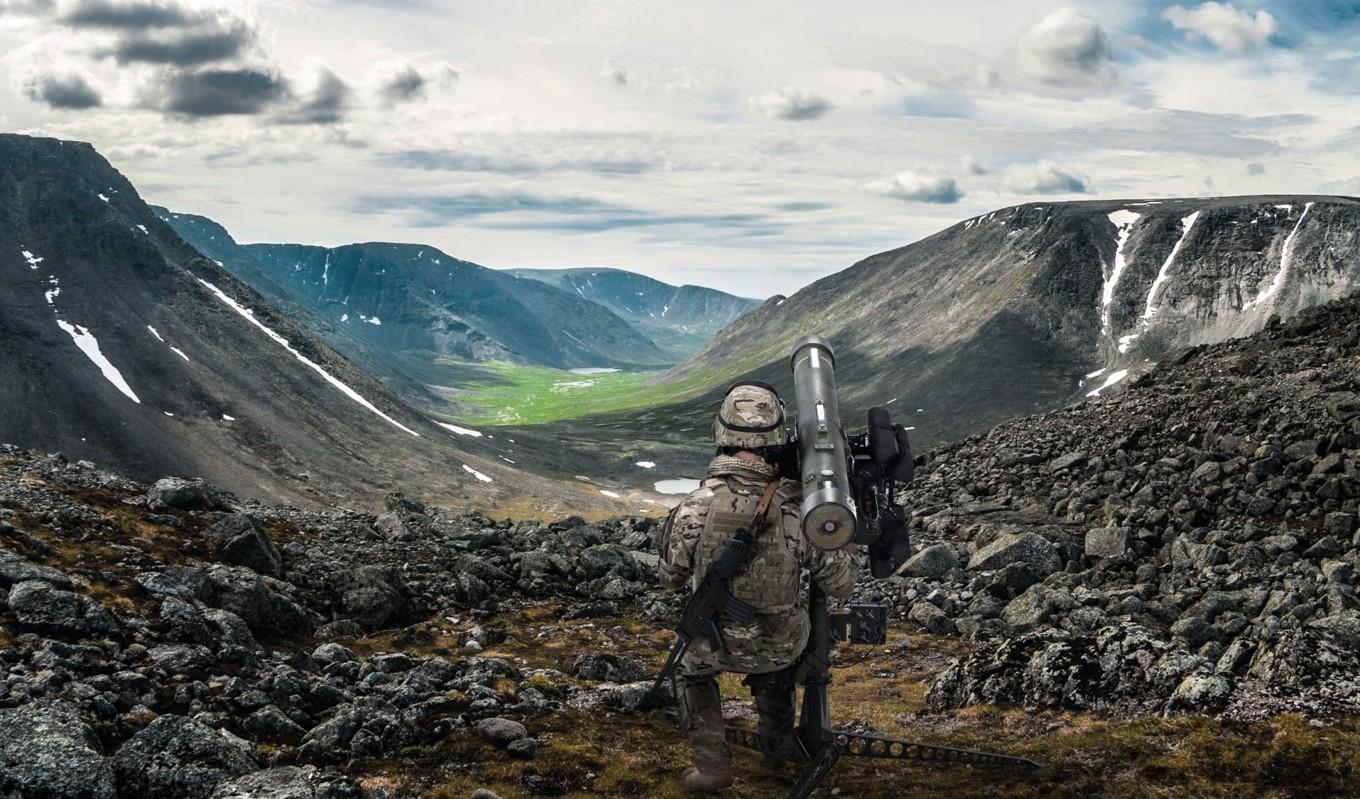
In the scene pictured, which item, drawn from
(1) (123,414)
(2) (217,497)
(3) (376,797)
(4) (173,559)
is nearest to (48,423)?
(1) (123,414)

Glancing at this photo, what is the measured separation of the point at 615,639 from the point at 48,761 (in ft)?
50.9

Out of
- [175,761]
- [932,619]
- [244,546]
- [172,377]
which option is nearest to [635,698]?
[175,761]

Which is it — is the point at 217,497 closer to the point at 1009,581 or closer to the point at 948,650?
Result: the point at 948,650

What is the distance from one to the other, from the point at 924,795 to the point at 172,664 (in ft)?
37.5

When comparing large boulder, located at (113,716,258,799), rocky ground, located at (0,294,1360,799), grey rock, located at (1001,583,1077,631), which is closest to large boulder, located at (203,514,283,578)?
rocky ground, located at (0,294,1360,799)

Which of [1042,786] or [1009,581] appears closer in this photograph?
[1042,786]

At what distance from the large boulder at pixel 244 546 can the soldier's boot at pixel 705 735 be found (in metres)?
15.1

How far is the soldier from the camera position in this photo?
11008 millimetres

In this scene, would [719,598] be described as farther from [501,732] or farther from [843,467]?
[501,732]

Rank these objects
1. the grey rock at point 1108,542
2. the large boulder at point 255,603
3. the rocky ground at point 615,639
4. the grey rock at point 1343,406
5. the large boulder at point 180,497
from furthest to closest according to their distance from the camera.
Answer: the grey rock at point 1343,406, the grey rock at point 1108,542, the large boulder at point 180,497, the large boulder at point 255,603, the rocky ground at point 615,639

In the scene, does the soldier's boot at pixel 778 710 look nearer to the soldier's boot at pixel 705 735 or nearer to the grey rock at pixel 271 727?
the soldier's boot at pixel 705 735

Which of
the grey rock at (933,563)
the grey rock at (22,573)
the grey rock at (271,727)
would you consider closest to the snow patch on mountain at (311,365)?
the grey rock at (933,563)

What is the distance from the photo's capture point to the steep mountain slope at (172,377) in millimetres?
100438

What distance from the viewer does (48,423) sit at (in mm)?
98938
